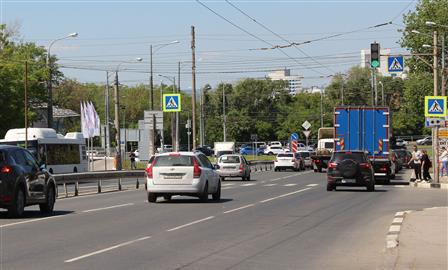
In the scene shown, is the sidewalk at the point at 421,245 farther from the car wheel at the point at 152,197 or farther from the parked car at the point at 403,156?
the parked car at the point at 403,156

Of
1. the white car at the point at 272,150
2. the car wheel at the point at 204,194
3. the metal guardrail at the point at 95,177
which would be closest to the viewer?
the car wheel at the point at 204,194

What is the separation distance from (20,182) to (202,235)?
19.7 feet

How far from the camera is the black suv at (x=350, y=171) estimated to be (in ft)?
120

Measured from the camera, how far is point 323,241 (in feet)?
54.5

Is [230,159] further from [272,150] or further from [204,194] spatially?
[272,150]

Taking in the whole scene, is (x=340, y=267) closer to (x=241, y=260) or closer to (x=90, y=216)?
(x=241, y=260)

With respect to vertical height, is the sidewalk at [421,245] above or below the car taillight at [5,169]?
below

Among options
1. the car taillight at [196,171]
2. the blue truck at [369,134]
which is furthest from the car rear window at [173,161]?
the blue truck at [369,134]

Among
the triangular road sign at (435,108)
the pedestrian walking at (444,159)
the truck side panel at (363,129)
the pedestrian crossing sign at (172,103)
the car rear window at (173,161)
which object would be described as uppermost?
the pedestrian crossing sign at (172,103)

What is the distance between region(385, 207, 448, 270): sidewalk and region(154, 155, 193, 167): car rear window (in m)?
8.49

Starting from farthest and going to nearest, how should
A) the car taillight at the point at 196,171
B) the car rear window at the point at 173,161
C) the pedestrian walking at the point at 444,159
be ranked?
the pedestrian walking at the point at 444,159
the car rear window at the point at 173,161
the car taillight at the point at 196,171

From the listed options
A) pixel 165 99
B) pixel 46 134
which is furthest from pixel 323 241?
pixel 165 99

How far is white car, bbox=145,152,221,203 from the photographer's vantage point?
91.4ft

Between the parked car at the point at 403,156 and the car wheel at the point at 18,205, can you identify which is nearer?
the car wheel at the point at 18,205
